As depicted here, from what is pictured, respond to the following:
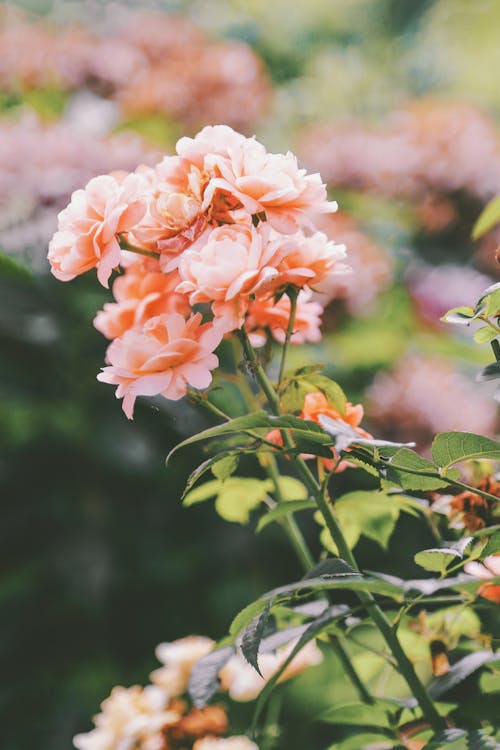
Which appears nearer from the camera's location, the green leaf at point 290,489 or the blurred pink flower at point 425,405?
the green leaf at point 290,489

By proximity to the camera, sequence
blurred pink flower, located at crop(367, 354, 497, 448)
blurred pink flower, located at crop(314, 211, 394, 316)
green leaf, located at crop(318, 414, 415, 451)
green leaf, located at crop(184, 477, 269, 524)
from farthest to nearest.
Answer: blurred pink flower, located at crop(314, 211, 394, 316)
blurred pink flower, located at crop(367, 354, 497, 448)
green leaf, located at crop(184, 477, 269, 524)
green leaf, located at crop(318, 414, 415, 451)

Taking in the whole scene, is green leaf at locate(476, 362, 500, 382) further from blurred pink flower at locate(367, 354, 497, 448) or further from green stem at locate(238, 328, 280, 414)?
blurred pink flower at locate(367, 354, 497, 448)

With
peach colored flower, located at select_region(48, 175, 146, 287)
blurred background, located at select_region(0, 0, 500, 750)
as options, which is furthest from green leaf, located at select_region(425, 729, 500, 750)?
blurred background, located at select_region(0, 0, 500, 750)

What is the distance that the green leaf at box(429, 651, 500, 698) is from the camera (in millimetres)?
386

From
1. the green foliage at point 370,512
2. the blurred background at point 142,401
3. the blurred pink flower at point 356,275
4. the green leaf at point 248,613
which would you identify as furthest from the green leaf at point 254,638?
the blurred pink flower at point 356,275

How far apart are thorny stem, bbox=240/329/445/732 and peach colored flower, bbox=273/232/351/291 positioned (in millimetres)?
34

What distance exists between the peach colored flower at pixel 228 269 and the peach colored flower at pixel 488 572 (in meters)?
0.19

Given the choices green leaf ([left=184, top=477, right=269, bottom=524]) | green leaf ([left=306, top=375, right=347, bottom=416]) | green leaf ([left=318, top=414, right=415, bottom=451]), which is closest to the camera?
green leaf ([left=318, top=414, right=415, bottom=451])

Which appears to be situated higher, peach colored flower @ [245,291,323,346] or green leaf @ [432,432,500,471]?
peach colored flower @ [245,291,323,346]

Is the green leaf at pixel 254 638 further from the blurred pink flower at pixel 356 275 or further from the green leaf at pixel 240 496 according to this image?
the blurred pink flower at pixel 356 275

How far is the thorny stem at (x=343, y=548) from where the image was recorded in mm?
351

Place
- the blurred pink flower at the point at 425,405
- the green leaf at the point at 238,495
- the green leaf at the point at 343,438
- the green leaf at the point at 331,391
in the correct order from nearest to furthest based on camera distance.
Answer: the green leaf at the point at 343,438
the green leaf at the point at 331,391
the green leaf at the point at 238,495
the blurred pink flower at the point at 425,405

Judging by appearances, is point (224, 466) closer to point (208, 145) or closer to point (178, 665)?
point (208, 145)

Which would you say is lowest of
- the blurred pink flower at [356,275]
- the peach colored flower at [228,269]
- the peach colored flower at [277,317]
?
the peach colored flower at [228,269]
